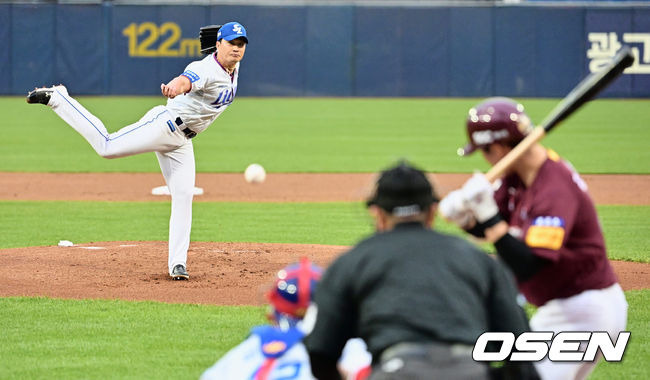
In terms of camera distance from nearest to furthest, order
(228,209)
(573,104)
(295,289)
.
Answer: (295,289)
(573,104)
(228,209)

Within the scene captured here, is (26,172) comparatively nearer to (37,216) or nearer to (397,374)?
(37,216)

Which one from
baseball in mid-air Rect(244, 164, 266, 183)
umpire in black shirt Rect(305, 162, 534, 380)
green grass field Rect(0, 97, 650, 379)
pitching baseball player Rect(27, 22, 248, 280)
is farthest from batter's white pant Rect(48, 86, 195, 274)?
umpire in black shirt Rect(305, 162, 534, 380)

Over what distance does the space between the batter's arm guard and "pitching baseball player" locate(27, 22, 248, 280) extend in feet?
1.18

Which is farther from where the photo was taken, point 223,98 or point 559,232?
point 223,98

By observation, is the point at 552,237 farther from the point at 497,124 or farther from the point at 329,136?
the point at 329,136

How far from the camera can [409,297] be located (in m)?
3.16

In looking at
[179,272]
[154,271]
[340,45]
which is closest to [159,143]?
[179,272]

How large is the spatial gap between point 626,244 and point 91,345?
6731mm

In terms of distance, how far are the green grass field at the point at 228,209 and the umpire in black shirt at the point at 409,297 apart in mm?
2668

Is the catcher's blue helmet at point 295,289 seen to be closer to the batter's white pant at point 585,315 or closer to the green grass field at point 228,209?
the batter's white pant at point 585,315

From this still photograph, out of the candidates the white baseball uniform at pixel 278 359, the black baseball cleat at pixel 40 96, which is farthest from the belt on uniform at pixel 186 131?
the white baseball uniform at pixel 278 359

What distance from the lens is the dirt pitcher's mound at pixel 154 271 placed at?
324 inches

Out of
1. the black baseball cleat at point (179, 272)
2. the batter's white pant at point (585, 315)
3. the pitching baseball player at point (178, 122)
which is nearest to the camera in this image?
the batter's white pant at point (585, 315)

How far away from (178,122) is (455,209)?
4.95 meters
